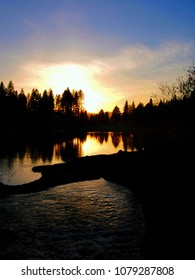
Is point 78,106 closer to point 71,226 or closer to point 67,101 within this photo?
point 67,101

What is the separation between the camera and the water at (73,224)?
33.7 ft

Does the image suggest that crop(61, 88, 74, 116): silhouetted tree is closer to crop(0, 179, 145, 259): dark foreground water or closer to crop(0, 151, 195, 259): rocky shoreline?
crop(0, 151, 195, 259): rocky shoreline

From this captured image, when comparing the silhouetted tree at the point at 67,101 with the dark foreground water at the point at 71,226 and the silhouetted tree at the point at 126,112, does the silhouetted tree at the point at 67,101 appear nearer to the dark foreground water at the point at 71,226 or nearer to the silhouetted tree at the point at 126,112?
the silhouetted tree at the point at 126,112

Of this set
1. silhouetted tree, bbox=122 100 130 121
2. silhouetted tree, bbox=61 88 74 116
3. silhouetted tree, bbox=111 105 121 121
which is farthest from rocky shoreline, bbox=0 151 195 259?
silhouetted tree, bbox=111 105 121 121

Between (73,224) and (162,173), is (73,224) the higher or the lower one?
the lower one

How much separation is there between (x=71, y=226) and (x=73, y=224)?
29cm

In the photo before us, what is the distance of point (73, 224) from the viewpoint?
44.2ft

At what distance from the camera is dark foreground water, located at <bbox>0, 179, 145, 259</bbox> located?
10.3 m

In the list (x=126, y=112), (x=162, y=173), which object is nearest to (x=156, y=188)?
(x=162, y=173)

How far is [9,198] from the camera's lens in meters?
17.9

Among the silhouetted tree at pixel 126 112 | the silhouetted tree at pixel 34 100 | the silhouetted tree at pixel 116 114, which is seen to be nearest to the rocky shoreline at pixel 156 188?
the silhouetted tree at pixel 34 100

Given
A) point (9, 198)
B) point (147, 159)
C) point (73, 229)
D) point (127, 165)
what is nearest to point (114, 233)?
point (73, 229)
